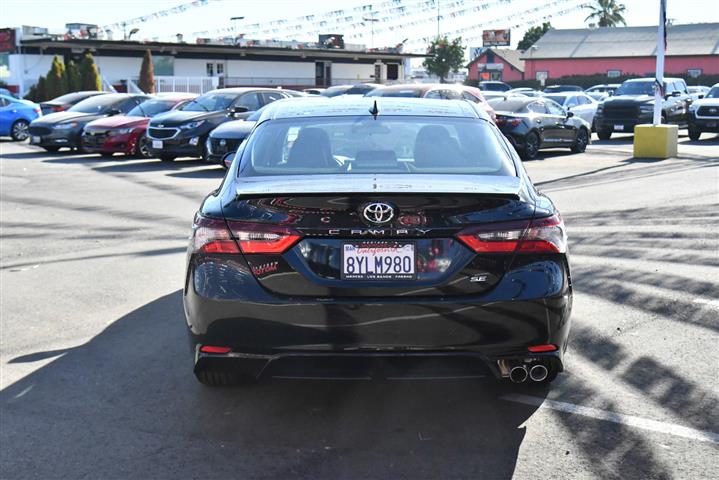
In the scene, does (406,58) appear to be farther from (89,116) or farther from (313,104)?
(313,104)

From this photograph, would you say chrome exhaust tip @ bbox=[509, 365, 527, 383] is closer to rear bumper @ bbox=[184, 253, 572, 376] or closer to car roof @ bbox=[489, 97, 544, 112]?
rear bumper @ bbox=[184, 253, 572, 376]

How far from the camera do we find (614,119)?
2745 cm

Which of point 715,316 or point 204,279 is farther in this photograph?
point 715,316

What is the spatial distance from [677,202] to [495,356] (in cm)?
941

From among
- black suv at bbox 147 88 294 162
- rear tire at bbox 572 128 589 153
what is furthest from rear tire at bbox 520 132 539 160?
black suv at bbox 147 88 294 162

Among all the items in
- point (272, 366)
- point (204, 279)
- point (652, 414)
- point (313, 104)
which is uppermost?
point (313, 104)

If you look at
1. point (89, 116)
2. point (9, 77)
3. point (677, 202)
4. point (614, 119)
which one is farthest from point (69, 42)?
point (677, 202)

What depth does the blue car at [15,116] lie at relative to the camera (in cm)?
2709

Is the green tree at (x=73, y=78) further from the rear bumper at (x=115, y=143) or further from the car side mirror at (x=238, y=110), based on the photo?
the car side mirror at (x=238, y=110)

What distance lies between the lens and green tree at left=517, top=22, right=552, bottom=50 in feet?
391

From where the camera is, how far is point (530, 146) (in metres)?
20.8

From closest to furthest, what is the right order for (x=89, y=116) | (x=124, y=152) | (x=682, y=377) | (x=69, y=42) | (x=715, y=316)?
1. (x=682, y=377)
2. (x=715, y=316)
3. (x=124, y=152)
4. (x=89, y=116)
5. (x=69, y=42)

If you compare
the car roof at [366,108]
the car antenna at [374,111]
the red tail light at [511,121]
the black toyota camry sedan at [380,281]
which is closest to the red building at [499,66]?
the red tail light at [511,121]

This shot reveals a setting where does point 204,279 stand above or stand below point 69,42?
below
